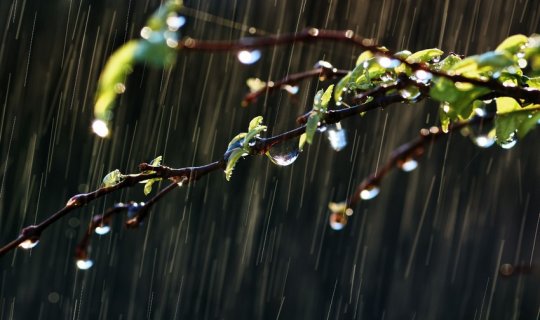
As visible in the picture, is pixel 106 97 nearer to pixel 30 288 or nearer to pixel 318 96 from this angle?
pixel 318 96

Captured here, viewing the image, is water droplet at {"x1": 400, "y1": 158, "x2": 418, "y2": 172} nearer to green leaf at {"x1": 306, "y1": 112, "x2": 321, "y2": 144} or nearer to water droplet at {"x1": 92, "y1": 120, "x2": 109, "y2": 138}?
green leaf at {"x1": 306, "y1": 112, "x2": 321, "y2": 144}

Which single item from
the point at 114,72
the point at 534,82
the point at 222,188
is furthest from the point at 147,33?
the point at 222,188

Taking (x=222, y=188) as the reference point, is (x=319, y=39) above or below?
below

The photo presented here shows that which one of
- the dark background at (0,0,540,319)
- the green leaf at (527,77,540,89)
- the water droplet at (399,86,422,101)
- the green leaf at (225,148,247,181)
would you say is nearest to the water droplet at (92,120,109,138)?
the green leaf at (225,148,247,181)

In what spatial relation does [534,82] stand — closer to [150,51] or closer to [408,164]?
[408,164]

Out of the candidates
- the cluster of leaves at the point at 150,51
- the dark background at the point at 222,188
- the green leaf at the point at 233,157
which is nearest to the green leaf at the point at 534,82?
the green leaf at the point at 233,157

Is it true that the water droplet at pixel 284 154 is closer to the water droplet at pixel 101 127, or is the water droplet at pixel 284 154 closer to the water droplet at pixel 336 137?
the water droplet at pixel 336 137

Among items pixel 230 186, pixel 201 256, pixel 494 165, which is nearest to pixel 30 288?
pixel 201 256
